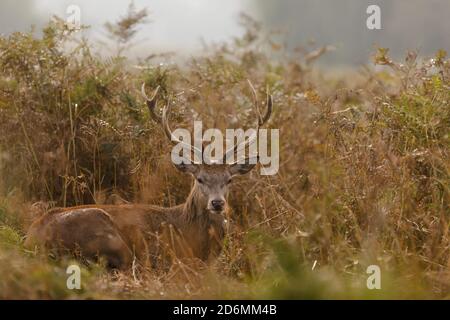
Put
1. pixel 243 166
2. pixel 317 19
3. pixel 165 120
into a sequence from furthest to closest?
pixel 317 19 < pixel 243 166 < pixel 165 120

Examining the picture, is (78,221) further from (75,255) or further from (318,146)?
(318,146)

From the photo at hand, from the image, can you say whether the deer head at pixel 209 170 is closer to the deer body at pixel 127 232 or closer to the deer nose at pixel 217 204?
the deer nose at pixel 217 204

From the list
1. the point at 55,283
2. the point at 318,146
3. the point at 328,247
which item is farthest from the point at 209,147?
the point at 55,283

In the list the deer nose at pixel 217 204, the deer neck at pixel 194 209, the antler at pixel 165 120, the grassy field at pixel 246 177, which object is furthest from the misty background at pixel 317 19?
the deer nose at pixel 217 204

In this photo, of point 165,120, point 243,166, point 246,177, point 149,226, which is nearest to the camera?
point 149,226

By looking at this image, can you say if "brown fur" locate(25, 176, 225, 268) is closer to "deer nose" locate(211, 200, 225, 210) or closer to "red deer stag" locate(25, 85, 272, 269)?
"red deer stag" locate(25, 85, 272, 269)

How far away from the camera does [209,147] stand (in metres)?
10.0

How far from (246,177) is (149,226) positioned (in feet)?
4.74

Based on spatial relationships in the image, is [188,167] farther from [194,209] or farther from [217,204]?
[217,204]

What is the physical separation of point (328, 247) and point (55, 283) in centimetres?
224

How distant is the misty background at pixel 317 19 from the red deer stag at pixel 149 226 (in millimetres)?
22178

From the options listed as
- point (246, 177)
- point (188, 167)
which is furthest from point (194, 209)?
point (246, 177)

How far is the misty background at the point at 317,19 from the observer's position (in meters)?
38.8

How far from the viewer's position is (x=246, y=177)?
991cm
